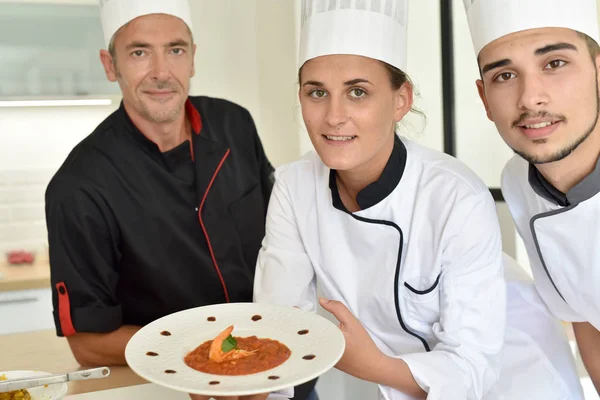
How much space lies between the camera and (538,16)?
4.42ft

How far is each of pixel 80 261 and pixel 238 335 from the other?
756mm

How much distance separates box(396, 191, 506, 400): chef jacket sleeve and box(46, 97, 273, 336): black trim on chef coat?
Result: 0.83 metres

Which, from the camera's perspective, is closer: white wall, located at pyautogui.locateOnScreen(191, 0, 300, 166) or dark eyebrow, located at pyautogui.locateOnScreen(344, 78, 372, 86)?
dark eyebrow, located at pyautogui.locateOnScreen(344, 78, 372, 86)

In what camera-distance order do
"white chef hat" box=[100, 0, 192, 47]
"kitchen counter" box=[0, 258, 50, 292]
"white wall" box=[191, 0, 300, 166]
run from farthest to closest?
"white wall" box=[191, 0, 300, 166] → "kitchen counter" box=[0, 258, 50, 292] → "white chef hat" box=[100, 0, 192, 47]

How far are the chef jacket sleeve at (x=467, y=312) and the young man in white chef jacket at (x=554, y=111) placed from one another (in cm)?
15

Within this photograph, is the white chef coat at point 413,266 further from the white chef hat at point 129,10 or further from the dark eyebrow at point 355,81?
the white chef hat at point 129,10

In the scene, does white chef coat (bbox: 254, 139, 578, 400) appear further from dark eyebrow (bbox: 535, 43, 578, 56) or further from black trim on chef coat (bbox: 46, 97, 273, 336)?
black trim on chef coat (bbox: 46, 97, 273, 336)

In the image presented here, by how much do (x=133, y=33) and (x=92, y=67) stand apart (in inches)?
85.5

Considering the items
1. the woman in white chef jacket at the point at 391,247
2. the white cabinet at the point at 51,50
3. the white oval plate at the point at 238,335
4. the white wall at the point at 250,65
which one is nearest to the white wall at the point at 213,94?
the white wall at the point at 250,65

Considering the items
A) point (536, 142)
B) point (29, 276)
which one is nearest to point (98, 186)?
point (536, 142)

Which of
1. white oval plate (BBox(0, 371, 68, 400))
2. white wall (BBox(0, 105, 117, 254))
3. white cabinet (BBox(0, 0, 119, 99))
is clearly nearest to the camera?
white oval plate (BBox(0, 371, 68, 400))

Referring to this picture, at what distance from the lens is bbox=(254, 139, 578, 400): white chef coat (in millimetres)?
1372

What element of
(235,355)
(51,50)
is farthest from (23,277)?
(235,355)

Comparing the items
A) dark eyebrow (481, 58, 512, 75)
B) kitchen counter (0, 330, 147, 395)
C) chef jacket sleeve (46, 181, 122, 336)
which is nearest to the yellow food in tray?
kitchen counter (0, 330, 147, 395)
